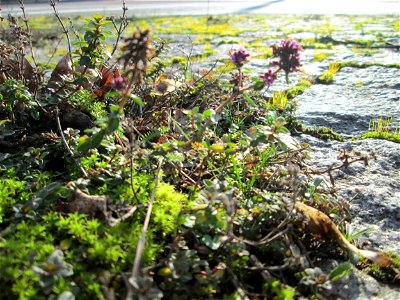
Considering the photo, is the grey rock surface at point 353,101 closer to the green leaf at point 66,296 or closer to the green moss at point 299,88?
the green moss at point 299,88

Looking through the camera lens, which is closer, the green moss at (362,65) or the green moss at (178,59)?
the green moss at (362,65)

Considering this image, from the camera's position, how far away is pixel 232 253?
185cm

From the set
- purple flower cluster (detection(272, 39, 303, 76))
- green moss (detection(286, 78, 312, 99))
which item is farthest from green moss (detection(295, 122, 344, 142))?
purple flower cluster (detection(272, 39, 303, 76))

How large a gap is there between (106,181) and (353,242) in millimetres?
1259

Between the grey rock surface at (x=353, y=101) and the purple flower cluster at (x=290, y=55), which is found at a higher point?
the purple flower cluster at (x=290, y=55)

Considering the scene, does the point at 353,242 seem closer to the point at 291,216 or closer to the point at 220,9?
the point at 291,216

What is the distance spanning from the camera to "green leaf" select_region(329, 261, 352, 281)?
5.95ft

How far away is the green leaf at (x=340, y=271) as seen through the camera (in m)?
1.81

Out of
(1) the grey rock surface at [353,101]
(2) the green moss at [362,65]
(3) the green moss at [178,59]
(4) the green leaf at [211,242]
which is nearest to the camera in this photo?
(4) the green leaf at [211,242]

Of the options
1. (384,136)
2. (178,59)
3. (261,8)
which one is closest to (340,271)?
(384,136)

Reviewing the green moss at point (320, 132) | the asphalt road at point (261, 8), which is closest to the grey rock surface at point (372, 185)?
the green moss at point (320, 132)

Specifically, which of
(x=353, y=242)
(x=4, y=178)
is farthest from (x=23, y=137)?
(x=353, y=242)

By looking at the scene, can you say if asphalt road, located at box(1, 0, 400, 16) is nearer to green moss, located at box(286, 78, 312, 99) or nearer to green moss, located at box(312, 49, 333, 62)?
green moss, located at box(312, 49, 333, 62)

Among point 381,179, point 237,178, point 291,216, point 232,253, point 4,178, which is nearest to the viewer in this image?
point 232,253
